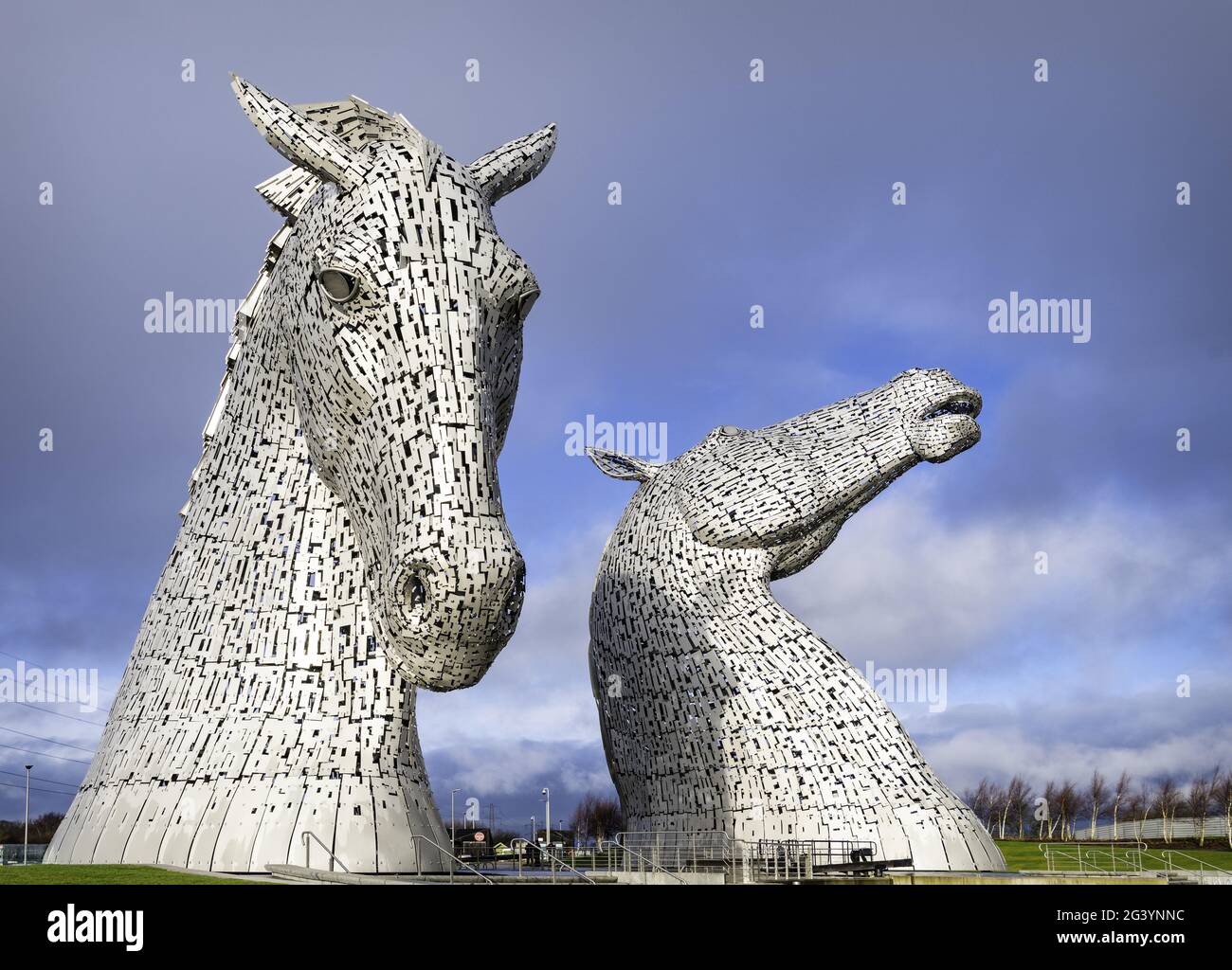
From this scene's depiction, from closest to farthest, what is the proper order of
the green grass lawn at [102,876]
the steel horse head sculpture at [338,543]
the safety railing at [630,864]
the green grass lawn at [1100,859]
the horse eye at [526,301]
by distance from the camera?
the green grass lawn at [102,876] < the steel horse head sculpture at [338,543] < the horse eye at [526,301] < the safety railing at [630,864] < the green grass lawn at [1100,859]

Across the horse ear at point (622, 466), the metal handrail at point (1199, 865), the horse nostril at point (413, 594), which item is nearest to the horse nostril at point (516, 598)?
the horse nostril at point (413, 594)

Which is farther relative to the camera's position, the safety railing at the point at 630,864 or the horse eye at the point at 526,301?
the safety railing at the point at 630,864

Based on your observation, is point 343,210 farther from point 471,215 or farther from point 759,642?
point 759,642

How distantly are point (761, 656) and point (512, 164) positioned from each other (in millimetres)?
8211

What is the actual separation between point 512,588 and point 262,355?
228 cm

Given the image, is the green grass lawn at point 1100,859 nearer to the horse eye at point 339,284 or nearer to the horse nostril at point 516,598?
the horse nostril at point 516,598

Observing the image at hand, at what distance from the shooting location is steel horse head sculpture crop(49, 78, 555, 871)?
5715mm

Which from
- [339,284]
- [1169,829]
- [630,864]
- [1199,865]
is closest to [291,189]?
[339,284]

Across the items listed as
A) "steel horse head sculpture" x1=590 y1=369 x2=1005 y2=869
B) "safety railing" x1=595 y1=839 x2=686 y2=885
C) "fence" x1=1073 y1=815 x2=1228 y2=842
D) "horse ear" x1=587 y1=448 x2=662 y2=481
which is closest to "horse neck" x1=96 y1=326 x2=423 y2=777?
"safety railing" x1=595 y1=839 x2=686 y2=885

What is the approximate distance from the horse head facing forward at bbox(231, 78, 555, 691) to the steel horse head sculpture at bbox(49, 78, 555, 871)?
0.01 meters

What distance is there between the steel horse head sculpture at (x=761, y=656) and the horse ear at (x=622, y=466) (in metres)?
0.29

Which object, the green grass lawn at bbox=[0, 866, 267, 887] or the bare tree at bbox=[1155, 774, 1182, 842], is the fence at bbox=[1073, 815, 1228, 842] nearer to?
the bare tree at bbox=[1155, 774, 1182, 842]

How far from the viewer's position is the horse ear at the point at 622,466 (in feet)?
55.9

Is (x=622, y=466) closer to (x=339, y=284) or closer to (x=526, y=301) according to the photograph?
(x=526, y=301)
